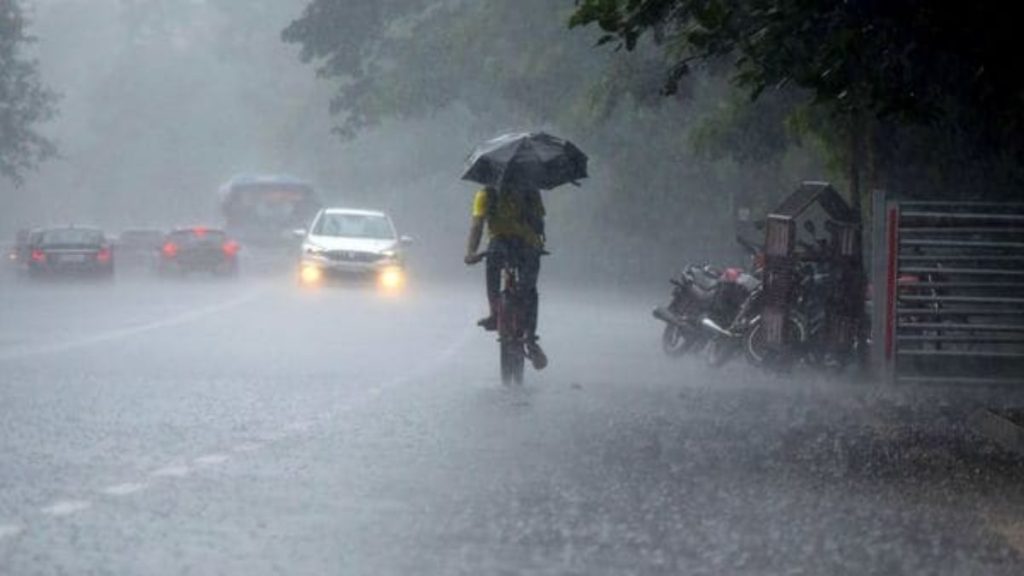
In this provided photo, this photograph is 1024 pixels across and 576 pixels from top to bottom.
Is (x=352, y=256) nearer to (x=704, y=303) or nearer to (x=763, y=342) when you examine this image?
(x=704, y=303)

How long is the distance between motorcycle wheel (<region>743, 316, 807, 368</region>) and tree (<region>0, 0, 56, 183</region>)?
5878 cm

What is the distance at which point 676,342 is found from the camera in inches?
1096

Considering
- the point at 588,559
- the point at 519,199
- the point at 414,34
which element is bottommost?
the point at 588,559

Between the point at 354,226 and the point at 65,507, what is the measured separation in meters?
37.6

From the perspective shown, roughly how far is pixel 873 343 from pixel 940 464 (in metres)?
8.13

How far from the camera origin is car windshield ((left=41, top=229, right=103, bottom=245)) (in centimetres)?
5612

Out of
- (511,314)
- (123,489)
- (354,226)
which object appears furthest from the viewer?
(354,226)

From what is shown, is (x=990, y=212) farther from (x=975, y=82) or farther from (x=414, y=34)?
(x=414, y=34)

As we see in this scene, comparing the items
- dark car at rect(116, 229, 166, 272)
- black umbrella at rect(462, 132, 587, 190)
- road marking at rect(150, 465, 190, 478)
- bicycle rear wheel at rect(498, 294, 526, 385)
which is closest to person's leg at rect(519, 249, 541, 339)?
bicycle rear wheel at rect(498, 294, 526, 385)

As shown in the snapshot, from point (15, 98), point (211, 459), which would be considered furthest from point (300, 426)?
point (15, 98)

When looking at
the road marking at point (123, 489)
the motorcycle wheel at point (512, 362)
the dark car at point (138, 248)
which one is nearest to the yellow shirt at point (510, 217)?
the motorcycle wheel at point (512, 362)

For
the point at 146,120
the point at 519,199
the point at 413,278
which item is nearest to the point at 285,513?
the point at 519,199

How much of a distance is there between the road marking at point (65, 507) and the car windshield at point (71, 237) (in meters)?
45.2

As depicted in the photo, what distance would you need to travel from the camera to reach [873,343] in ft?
76.1
